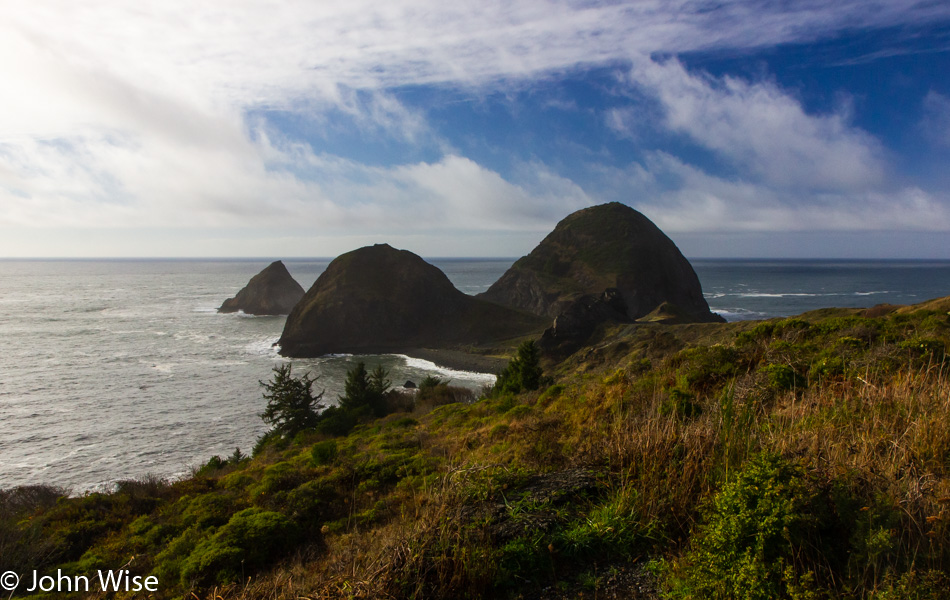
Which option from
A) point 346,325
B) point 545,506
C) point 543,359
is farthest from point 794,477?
point 346,325

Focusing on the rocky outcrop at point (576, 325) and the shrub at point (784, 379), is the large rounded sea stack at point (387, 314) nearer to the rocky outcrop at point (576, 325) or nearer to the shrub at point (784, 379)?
the rocky outcrop at point (576, 325)

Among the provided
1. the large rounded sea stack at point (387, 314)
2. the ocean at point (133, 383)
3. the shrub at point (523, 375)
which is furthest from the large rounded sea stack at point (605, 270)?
the shrub at point (523, 375)

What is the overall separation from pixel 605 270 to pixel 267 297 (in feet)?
274

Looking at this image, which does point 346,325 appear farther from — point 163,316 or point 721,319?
point 721,319

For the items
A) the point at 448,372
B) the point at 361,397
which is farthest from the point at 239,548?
the point at 448,372

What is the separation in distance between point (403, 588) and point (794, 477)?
306cm

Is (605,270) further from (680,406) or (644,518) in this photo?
(644,518)

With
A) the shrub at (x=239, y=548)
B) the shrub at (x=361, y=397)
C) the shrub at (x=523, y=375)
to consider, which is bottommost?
the shrub at (x=361, y=397)

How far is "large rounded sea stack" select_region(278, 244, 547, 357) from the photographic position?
76562mm

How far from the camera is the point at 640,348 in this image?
1615 inches

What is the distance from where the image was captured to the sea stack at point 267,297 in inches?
4407

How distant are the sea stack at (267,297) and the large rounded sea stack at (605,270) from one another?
5014 cm

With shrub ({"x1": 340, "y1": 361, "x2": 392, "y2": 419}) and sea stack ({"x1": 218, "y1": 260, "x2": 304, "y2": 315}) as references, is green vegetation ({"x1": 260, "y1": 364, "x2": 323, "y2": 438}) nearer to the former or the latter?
shrub ({"x1": 340, "y1": 361, "x2": 392, "y2": 419})

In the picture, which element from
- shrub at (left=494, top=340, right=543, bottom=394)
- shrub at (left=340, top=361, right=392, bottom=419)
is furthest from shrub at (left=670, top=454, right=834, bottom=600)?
shrub at (left=340, top=361, right=392, bottom=419)
